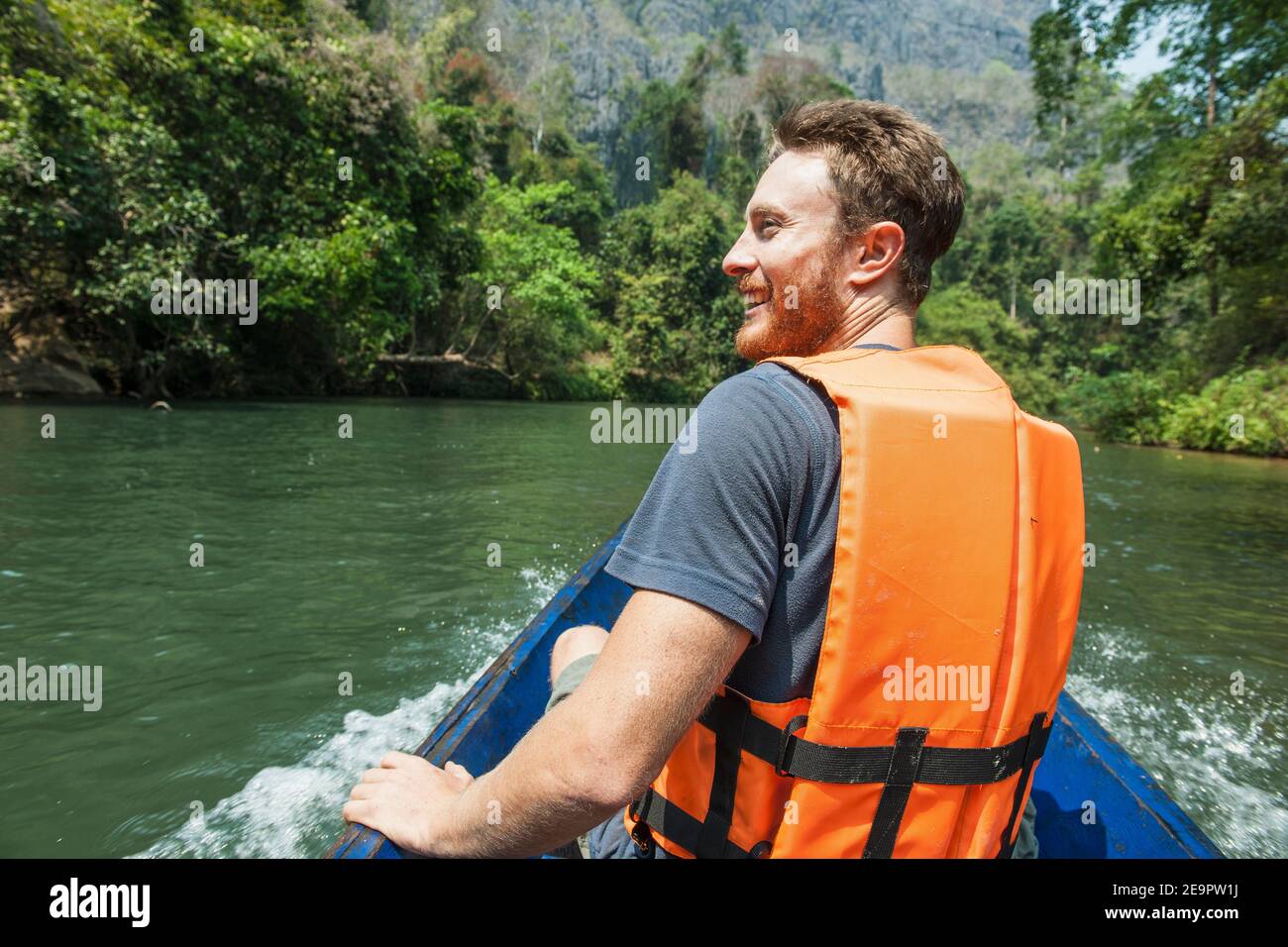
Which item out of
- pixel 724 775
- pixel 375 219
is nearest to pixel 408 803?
pixel 724 775

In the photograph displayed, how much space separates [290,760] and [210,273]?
15.5 m

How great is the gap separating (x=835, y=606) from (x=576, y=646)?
3.01 feet

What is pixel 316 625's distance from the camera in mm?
4336

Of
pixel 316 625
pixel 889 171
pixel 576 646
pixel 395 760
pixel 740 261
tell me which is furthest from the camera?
pixel 316 625

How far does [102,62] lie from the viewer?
13.9 m

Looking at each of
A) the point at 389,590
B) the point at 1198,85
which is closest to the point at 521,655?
the point at 389,590

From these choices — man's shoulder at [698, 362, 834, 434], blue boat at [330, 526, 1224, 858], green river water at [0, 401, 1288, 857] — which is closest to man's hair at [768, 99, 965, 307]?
man's shoulder at [698, 362, 834, 434]

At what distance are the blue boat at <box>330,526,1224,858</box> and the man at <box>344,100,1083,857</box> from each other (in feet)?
1.85

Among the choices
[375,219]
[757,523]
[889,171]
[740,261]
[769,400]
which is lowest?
[757,523]

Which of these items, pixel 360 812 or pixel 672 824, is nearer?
pixel 672 824

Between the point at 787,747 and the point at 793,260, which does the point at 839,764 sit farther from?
the point at 793,260

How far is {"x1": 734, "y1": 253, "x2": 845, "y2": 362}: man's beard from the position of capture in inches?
53.7

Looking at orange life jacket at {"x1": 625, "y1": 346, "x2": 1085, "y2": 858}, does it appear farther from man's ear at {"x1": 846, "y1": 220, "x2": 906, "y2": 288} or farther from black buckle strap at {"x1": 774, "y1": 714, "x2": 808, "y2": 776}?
man's ear at {"x1": 846, "y1": 220, "x2": 906, "y2": 288}
